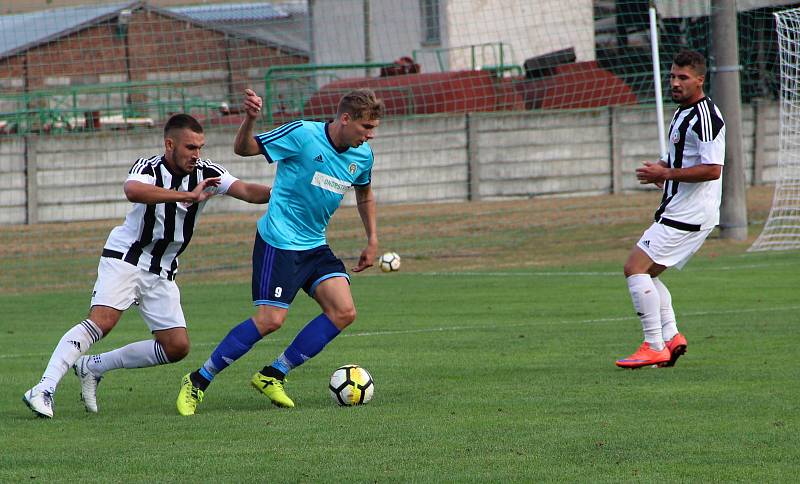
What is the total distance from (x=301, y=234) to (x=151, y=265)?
0.96 meters

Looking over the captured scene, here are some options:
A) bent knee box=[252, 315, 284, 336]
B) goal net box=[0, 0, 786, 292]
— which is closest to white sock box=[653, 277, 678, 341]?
bent knee box=[252, 315, 284, 336]

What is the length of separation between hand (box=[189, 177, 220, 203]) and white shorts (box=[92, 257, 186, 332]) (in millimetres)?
669

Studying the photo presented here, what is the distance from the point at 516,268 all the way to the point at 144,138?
39.3 feet

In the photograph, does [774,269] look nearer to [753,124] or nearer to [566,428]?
[566,428]

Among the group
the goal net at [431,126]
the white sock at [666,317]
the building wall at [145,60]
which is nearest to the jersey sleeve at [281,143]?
the white sock at [666,317]

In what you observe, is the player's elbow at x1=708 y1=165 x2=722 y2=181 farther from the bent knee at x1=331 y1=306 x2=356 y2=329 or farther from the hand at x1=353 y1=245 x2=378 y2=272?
the bent knee at x1=331 y1=306 x2=356 y2=329

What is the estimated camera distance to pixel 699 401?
294 inches

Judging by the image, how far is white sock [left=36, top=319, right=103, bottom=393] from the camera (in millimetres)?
7582

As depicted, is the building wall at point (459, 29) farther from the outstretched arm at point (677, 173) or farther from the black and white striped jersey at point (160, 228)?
the black and white striped jersey at point (160, 228)

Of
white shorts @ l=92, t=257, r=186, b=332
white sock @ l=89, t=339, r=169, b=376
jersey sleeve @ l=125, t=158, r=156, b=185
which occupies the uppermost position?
jersey sleeve @ l=125, t=158, r=156, b=185

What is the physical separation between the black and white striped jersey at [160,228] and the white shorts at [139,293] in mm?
56

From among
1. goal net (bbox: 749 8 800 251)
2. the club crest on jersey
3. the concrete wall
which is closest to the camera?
the club crest on jersey

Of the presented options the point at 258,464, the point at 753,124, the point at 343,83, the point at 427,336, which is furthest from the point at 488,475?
the point at 753,124

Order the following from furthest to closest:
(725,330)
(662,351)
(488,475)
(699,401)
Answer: (725,330) → (662,351) → (699,401) → (488,475)
